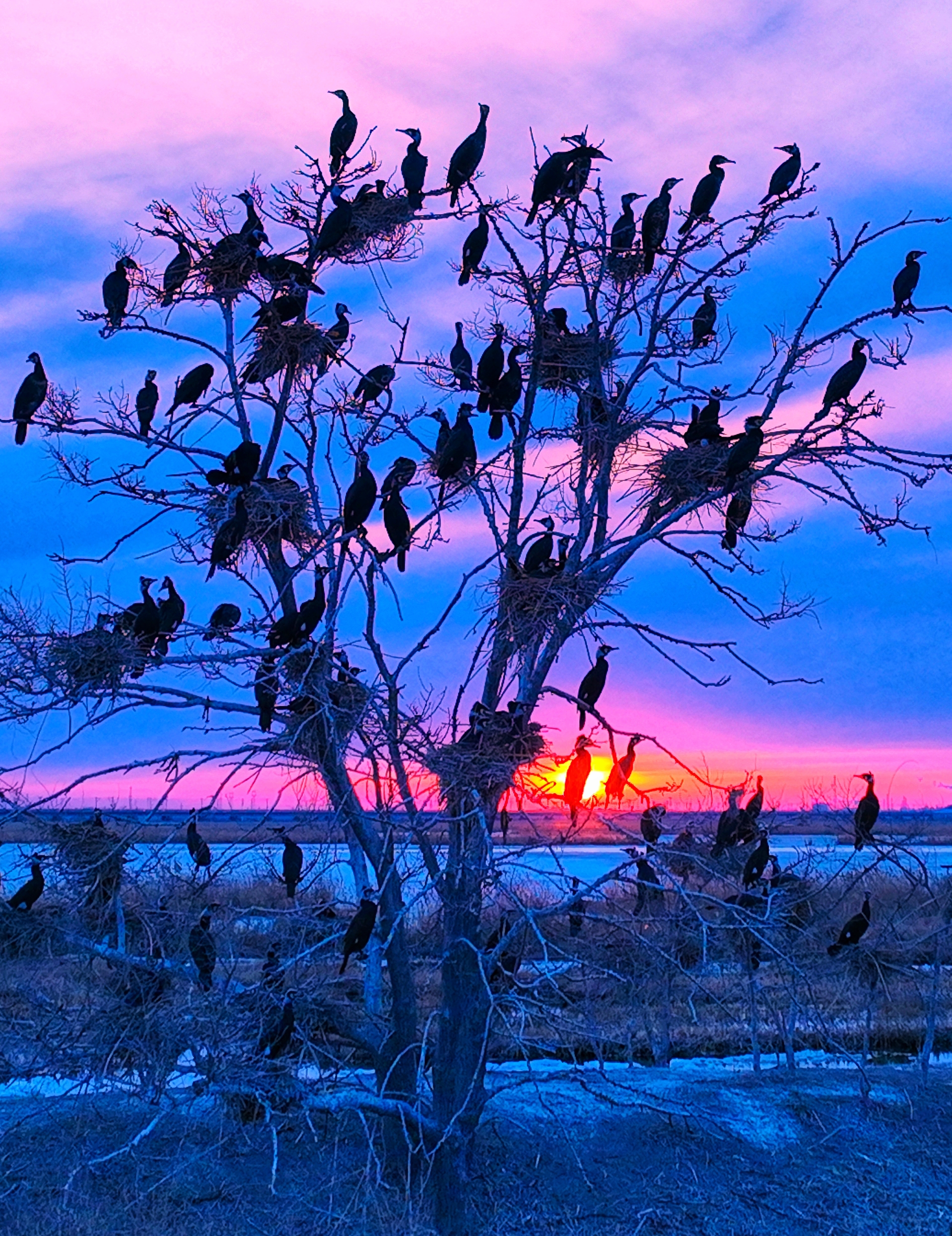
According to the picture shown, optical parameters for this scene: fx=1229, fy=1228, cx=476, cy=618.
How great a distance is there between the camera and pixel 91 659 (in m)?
5.73

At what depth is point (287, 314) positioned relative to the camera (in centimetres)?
608

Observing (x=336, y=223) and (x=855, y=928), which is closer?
(x=336, y=223)

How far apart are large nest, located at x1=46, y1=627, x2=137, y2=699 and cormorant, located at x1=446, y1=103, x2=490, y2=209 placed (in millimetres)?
2929

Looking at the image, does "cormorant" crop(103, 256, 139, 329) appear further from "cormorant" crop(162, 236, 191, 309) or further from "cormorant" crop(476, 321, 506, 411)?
"cormorant" crop(476, 321, 506, 411)

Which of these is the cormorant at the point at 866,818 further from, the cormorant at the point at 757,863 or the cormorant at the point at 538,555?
the cormorant at the point at 538,555

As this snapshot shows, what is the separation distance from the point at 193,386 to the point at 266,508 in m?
0.77

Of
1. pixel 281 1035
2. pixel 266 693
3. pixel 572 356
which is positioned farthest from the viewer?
pixel 572 356

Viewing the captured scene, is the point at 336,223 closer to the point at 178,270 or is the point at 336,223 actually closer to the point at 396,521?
the point at 178,270

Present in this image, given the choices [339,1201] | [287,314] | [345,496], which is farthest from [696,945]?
[287,314]

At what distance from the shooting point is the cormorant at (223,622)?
20.7 ft

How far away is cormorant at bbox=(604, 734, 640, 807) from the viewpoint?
623 centimetres

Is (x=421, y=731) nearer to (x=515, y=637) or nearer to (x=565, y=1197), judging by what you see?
(x=515, y=637)

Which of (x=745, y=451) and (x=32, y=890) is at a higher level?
(x=745, y=451)

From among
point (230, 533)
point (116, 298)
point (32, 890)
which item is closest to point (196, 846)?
point (32, 890)
